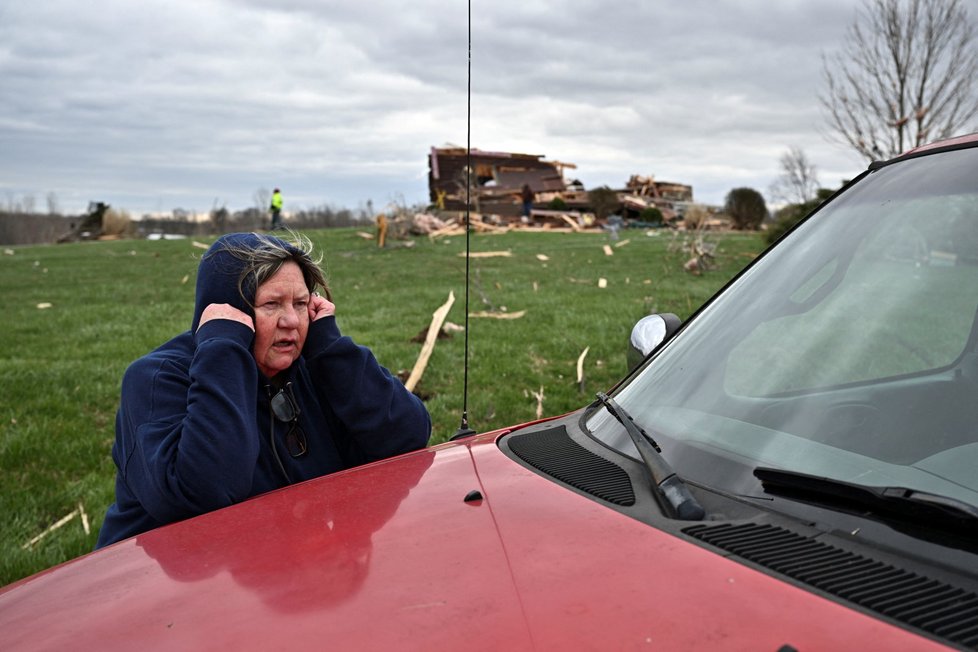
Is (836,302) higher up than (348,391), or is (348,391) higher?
(836,302)

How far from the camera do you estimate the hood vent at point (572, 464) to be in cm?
159

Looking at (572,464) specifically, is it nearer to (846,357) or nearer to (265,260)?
(846,357)

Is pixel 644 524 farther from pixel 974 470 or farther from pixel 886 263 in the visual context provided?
pixel 886 263

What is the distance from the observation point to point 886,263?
1880 mm

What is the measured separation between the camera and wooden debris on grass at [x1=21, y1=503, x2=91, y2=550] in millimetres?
4098

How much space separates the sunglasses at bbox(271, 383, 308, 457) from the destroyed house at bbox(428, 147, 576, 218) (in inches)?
1178

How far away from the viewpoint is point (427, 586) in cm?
128

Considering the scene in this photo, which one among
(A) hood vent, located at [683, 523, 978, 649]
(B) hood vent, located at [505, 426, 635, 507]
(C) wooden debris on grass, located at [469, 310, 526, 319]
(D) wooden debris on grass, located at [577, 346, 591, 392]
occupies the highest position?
(A) hood vent, located at [683, 523, 978, 649]

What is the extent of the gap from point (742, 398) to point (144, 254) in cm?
2521

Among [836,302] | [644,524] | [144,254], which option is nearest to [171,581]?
[644,524]

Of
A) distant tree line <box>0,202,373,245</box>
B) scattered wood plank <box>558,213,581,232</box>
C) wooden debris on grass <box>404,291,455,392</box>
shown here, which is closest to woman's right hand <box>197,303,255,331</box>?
wooden debris on grass <box>404,291,455,392</box>

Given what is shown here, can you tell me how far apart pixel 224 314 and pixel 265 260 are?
0.20 metres

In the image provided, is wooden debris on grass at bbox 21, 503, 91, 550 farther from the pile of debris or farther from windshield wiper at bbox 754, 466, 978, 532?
the pile of debris

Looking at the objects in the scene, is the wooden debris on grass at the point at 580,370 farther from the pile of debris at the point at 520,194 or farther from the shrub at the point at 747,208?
the pile of debris at the point at 520,194
